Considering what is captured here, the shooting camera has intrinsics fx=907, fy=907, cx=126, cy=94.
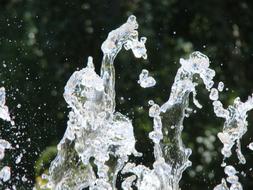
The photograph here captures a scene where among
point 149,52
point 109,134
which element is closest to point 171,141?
point 109,134

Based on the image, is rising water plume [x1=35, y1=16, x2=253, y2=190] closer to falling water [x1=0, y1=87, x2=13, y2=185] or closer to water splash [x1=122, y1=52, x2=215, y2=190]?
water splash [x1=122, y1=52, x2=215, y2=190]

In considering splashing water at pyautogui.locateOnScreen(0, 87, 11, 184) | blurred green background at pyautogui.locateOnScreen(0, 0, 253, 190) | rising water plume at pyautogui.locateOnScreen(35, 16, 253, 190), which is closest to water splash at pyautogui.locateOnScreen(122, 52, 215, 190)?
rising water plume at pyautogui.locateOnScreen(35, 16, 253, 190)

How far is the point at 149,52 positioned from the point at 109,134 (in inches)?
93.4

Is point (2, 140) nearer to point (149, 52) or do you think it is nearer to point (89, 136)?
point (89, 136)

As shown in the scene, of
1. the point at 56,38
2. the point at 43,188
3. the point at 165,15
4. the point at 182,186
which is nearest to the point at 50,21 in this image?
the point at 56,38

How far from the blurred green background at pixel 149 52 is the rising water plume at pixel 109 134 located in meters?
1.83

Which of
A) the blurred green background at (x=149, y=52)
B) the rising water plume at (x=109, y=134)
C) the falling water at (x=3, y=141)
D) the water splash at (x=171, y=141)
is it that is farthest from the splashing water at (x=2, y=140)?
the blurred green background at (x=149, y=52)

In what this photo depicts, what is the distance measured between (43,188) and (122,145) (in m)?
0.31

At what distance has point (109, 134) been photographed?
2732 millimetres

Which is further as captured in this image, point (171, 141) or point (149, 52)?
point (149, 52)

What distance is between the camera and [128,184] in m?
2.80

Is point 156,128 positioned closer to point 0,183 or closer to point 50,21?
point 0,183

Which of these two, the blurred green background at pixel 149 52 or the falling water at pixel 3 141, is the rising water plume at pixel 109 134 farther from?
the blurred green background at pixel 149 52

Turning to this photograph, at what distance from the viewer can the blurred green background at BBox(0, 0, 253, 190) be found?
480 cm
